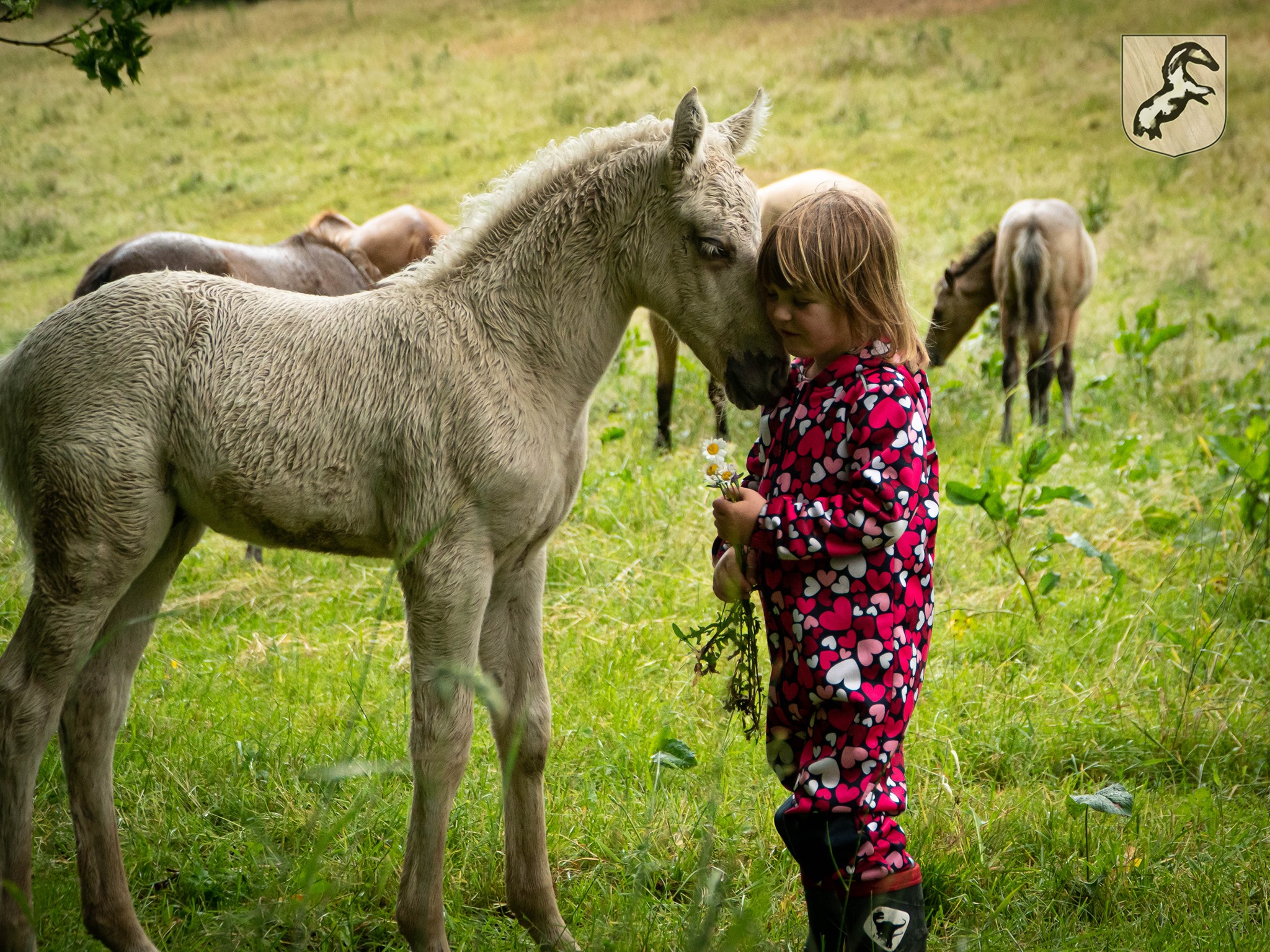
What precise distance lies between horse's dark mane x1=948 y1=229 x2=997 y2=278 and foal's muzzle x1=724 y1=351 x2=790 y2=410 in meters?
5.91

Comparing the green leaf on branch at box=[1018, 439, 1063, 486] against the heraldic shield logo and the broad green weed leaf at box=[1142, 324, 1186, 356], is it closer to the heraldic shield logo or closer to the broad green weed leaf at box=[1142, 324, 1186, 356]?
the heraldic shield logo

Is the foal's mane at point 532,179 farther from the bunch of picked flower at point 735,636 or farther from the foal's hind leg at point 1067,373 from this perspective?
the foal's hind leg at point 1067,373

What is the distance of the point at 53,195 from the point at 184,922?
7.36 meters

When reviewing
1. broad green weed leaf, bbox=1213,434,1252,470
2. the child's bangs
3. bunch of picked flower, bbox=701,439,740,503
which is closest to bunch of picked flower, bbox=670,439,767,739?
bunch of picked flower, bbox=701,439,740,503

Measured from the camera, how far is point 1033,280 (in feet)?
21.2

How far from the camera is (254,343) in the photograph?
1.95 metres

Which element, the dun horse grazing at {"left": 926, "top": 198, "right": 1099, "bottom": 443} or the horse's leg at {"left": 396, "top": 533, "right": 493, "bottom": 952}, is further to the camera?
the dun horse grazing at {"left": 926, "top": 198, "right": 1099, "bottom": 443}

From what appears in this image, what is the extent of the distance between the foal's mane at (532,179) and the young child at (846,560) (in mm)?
395

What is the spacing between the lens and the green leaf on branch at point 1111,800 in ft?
7.09

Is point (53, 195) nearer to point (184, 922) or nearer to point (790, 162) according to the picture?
point (790, 162)

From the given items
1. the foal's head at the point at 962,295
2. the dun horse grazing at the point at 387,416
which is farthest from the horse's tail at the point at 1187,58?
the dun horse grazing at the point at 387,416

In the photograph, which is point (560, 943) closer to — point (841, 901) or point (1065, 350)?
point (841, 901)

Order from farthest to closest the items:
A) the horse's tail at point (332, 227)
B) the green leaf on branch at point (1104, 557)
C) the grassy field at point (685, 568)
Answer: the horse's tail at point (332, 227)
the green leaf on branch at point (1104, 557)
the grassy field at point (685, 568)

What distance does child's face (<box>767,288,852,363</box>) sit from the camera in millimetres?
1833
